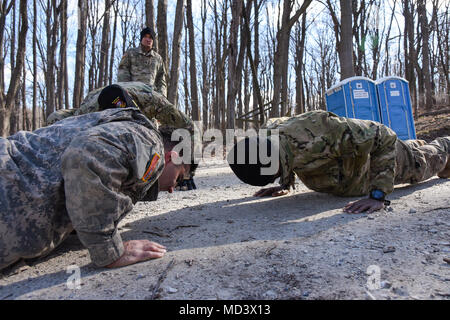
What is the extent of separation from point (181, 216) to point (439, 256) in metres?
1.54

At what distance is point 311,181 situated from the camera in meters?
2.38

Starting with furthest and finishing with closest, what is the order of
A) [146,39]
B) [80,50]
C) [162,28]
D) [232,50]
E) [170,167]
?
[80,50] < [232,50] < [162,28] < [146,39] < [170,167]

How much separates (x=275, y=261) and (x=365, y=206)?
957 mm

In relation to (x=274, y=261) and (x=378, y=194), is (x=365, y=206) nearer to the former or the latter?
(x=378, y=194)

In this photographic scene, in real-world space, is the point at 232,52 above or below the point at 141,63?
above

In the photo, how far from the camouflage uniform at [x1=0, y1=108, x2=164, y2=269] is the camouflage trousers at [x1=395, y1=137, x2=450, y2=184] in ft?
7.38

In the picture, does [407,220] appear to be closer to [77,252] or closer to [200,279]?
[200,279]

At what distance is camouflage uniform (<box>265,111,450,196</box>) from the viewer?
6.51ft

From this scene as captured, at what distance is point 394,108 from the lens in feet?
18.1

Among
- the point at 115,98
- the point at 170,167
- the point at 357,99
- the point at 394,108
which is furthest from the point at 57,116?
the point at 394,108

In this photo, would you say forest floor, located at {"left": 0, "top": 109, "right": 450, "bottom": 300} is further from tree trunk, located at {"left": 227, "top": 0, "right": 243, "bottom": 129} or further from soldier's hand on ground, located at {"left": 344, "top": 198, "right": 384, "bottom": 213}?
tree trunk, located at {"left": 227, "top": 0, "right": 243, "bottom": 129}

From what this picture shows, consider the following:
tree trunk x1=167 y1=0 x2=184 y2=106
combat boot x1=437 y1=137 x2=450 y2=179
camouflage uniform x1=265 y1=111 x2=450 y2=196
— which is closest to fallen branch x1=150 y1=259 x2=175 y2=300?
camouflage uniform x1=265 y1=111 x2=450 y2=196

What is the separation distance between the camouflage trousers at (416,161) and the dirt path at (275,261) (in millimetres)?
553

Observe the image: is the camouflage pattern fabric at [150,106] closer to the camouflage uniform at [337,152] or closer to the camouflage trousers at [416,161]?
the camouflage uniform at [337,152]
